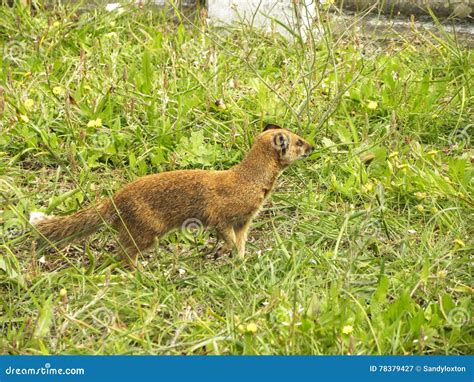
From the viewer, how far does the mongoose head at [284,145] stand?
4621 millimetres

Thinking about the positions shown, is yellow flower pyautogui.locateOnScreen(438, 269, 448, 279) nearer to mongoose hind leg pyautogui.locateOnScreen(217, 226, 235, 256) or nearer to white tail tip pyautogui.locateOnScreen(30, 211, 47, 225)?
mongoose hind leg pyautogui.locateOnScreen(217, 226, 235, 256)

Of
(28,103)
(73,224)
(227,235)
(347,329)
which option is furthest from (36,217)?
(347,329)

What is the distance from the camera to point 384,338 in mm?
3846

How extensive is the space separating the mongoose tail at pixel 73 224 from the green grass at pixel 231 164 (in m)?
0.13

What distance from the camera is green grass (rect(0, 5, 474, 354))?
3.93 metres

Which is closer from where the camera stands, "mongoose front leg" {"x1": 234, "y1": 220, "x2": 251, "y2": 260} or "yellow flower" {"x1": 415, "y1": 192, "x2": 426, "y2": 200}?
"mongoose front leg" {"x1": 234, "y1": 220, "x2": 251, "y2": 260}

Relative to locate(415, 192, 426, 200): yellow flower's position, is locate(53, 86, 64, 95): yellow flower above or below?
above

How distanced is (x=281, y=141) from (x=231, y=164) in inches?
30.0

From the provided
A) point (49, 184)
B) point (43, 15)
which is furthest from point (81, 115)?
point (43, 15)

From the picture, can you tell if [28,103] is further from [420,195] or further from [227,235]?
[420,195]

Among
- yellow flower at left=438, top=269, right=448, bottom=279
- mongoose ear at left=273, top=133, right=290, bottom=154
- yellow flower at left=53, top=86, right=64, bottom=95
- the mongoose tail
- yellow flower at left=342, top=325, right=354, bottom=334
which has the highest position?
mongoose ear at left=273, top=133, right=290, bottom=154

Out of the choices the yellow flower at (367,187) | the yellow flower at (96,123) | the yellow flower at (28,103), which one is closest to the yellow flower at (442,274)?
the yellow flower at (367,187)

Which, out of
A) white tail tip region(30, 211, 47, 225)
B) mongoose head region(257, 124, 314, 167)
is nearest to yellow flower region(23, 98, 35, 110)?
white tail tip region(30, 211, 47, 225)

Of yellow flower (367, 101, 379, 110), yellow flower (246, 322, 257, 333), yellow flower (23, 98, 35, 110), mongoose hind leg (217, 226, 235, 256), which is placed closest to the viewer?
yellow flower (246, 322, 257, 333)
